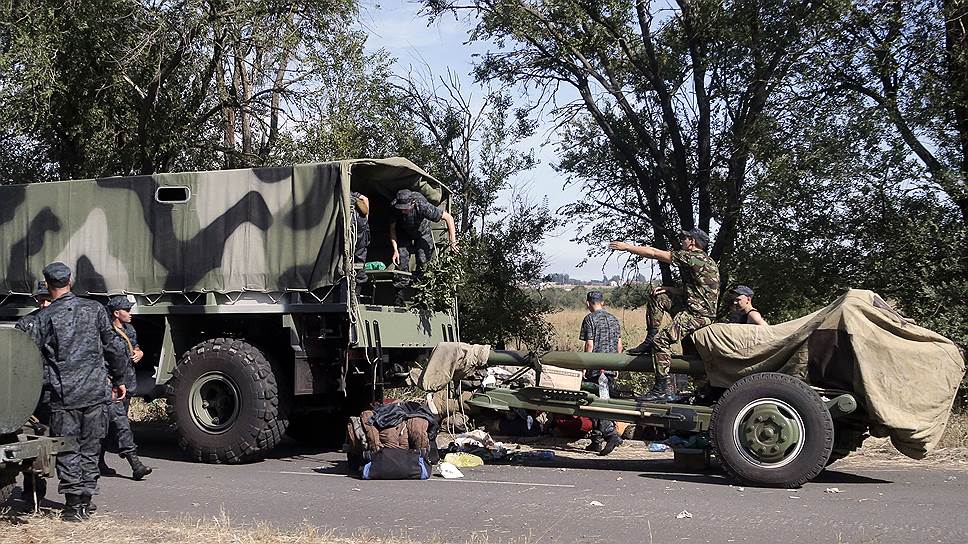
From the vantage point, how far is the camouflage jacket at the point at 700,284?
10625mm

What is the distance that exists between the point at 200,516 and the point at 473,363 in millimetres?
3851

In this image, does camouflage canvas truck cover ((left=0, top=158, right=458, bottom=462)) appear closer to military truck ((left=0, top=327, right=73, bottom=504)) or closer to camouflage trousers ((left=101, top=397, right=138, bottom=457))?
camouflage trousers ((left=101, top=397, right=138, bottom=457))

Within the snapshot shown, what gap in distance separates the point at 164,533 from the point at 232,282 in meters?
4.35

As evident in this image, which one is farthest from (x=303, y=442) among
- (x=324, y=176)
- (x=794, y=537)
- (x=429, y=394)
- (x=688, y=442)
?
(x=794, y=537)

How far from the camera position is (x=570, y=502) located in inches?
336

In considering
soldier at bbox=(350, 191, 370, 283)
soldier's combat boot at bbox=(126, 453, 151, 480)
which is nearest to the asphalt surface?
soldier's combat boot at bbox=(126, 453, 151, 480)

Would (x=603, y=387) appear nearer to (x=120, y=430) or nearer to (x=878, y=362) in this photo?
(x=878, y=362)

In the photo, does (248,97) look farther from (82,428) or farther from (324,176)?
(82,428)

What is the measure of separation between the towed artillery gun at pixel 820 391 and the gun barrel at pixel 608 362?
45 cm

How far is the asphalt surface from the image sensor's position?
7.38m

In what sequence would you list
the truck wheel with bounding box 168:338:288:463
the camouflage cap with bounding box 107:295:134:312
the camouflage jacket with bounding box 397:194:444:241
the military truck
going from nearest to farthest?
the military truck
the camouflage cap with bounding box 107:295:134:312
the truck wheel with bounding box 168:338:288:463
the camouflage jacket with bounding box 397:194:444:241

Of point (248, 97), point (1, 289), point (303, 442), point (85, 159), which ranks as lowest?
point (303, 442)

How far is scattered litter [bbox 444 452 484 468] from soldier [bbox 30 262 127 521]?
384cm

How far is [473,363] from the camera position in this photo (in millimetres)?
11141
